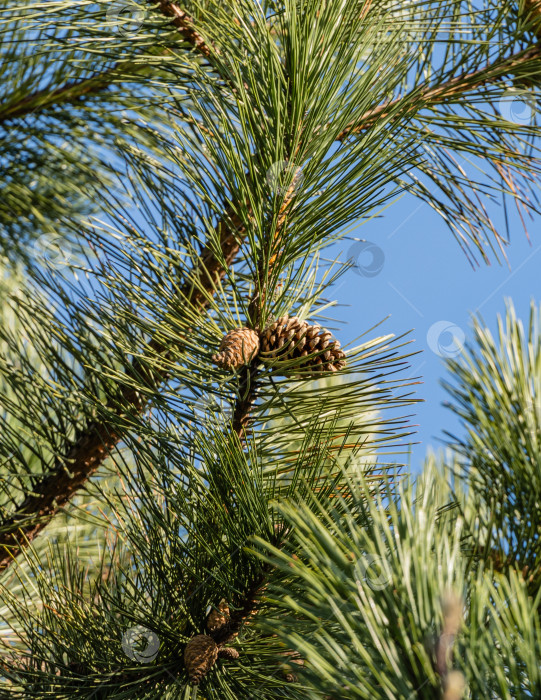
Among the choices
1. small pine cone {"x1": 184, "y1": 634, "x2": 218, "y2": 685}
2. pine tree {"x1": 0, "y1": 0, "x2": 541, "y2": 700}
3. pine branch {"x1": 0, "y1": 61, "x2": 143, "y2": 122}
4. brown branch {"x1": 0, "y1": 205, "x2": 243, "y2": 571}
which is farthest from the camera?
pine branch {"x1": 0, "y1": 61, "x2": 143, "y2": 122}

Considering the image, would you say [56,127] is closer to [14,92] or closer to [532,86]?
[14,92]

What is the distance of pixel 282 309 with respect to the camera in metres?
0.72

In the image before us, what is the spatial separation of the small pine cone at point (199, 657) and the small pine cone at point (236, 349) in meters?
0.24

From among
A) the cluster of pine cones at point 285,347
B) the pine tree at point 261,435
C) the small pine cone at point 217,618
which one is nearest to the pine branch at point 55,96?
the pine tree at point 261,435

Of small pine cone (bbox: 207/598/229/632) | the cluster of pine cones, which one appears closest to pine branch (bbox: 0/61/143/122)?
the cluster of pine cones

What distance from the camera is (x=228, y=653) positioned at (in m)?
0.64

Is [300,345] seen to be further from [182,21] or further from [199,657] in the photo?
[182,21]

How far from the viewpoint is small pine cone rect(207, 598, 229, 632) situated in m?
0.66

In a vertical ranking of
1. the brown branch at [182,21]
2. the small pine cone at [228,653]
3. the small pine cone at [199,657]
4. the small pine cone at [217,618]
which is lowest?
the small pine cone at [199,657]

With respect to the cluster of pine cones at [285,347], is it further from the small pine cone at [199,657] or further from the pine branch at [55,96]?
the pine branch at [55,96]

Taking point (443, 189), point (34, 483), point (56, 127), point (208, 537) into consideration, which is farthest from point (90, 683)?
point (56, 127)

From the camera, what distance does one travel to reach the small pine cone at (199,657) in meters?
0.62

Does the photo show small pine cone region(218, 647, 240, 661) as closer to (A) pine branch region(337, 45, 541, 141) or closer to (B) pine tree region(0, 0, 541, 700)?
(B) pine tree region(0, 0, 541, 700)

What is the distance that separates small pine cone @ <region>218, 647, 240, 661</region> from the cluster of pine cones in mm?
248
